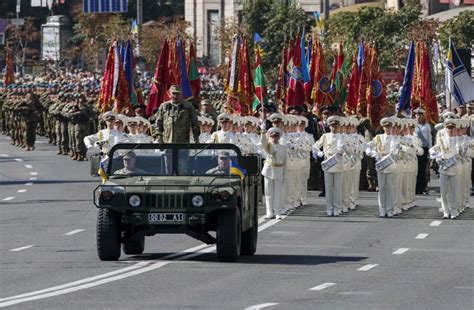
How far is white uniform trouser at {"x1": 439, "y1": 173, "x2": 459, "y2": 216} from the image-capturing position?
104 feet

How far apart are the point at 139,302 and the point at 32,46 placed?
4890 inches

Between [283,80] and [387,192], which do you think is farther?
[283,80]

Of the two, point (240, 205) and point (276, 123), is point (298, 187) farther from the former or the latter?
point (240, 205)

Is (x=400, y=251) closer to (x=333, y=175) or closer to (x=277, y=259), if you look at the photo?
(x=277, y=259)

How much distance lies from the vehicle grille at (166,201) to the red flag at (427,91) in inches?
634

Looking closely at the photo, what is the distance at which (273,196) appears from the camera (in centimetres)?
3139

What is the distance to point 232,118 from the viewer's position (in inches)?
1352

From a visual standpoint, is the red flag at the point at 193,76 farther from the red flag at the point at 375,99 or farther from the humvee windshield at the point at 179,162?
the humvee windshield at the point at 179,162

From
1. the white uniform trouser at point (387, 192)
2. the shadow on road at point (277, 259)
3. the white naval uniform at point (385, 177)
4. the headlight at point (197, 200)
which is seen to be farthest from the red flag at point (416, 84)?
the headlight at point (197, 200)

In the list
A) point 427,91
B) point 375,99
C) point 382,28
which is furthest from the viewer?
point 382,28

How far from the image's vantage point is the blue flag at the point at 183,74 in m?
39.7

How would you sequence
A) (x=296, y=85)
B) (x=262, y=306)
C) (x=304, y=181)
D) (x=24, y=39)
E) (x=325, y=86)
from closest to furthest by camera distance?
(x=262, y=306) → (x=304, y=181) → (x=296, y=85) → (x=325, y=86) → (x=24, y=39)

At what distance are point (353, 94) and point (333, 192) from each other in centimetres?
761

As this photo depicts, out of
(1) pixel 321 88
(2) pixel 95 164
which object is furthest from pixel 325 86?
(2) pixel 95 164
